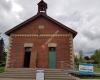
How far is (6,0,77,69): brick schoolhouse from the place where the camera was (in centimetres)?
2383

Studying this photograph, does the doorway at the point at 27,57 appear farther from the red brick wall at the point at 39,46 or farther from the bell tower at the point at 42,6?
the bell tower at the point at 42,6

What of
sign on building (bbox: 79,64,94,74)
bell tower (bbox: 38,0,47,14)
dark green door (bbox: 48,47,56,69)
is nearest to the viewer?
sign on building (bbox: 79,64,94,74)

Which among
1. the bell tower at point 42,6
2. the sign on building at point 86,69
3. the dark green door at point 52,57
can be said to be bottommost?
the sign on building at point 86,69

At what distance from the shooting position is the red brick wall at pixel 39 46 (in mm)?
23812

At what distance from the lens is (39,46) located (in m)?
24.4

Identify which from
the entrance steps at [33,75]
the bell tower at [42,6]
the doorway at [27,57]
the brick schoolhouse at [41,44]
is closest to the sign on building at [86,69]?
the brick schoolhouse at [41,44]

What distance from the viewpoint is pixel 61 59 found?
23.7m

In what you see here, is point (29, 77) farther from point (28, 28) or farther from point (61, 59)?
point (28, 28)

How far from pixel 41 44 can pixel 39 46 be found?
341mm

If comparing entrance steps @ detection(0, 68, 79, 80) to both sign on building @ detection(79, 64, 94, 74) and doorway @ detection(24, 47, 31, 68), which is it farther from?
doorway @ detection(24, 47, 31, 68)

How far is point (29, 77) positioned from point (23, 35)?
25.0 feet

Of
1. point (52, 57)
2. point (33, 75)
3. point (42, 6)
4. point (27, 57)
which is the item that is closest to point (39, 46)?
point (52, 57)

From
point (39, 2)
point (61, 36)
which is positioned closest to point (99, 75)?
point (61, 36)

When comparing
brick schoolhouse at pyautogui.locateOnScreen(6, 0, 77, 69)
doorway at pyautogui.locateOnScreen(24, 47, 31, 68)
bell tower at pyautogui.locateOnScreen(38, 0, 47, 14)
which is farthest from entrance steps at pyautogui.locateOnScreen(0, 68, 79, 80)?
bell tower at pyautogui.locateOnScreen(38, 0, 47, 14)
